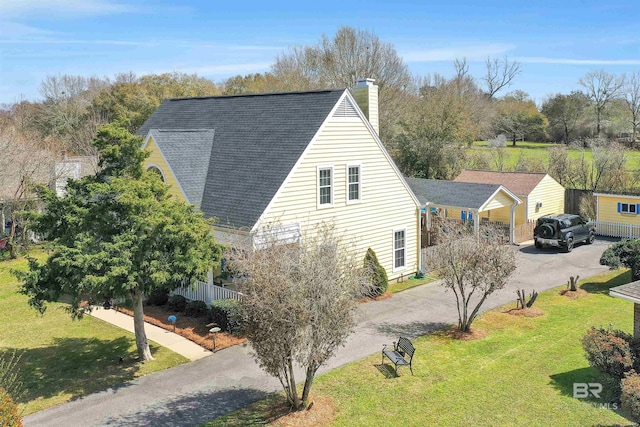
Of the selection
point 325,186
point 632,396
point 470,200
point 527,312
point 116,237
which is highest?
point 325,186

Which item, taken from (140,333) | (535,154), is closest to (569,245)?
(140,333)

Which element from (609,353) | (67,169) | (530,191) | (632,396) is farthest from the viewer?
(67,169)

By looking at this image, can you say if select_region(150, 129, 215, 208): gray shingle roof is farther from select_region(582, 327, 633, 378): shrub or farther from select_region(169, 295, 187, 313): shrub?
select_region(582, 327, 633, 378): shrub

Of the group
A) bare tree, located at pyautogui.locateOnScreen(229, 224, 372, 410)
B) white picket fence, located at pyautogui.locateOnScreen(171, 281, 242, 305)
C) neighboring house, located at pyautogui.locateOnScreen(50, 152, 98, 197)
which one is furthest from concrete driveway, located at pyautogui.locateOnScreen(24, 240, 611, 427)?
neighboring house, located at pyautogui.locateOnScreen(50, 152, 98, 197)

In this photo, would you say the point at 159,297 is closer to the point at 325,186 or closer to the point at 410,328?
the point at 325,186

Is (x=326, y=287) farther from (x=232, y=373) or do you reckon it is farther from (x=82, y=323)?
(x=82, y=323)

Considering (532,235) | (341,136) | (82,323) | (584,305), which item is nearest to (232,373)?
(82,323)

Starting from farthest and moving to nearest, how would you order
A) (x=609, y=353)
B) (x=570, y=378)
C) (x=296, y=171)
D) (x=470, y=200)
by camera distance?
(x=470, y=200) < (x=296, y=171) < (x=570, y=378) < (x=609, y=353)

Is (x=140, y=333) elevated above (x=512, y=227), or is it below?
below
